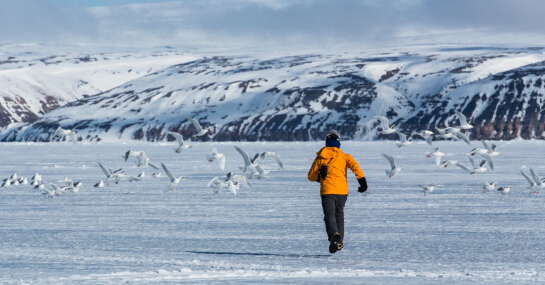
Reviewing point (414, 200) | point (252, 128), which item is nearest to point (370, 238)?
point (414, 200)

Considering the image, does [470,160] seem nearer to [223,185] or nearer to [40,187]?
[223,185]

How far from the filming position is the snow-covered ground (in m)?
11.2

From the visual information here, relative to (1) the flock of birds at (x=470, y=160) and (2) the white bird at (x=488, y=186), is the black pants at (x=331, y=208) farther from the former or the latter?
(2) the white bird at (x=488, y=186)

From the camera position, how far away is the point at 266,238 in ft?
49.3

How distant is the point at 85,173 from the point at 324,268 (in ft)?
93.7

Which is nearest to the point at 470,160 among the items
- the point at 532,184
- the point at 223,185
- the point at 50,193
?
the point at 532,184

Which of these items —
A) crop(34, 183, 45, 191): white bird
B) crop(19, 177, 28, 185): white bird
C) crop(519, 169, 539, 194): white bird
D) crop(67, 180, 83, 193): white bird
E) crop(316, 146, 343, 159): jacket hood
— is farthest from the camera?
crop(19, 177, 28, 185): white bird

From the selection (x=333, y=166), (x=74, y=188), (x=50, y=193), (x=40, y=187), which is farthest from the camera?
(x=40, y=187)

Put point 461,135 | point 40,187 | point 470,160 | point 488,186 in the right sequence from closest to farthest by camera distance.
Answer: point 488,186 < point 40,187 < point 470,160 < point 461,135

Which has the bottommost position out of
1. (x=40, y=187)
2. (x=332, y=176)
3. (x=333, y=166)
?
(x=40, y=187)

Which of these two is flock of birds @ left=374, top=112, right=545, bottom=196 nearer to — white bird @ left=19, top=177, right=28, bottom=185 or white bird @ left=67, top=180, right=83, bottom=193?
white bird @ left=67, top=180, right=83, bottom=193

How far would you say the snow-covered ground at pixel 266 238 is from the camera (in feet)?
36.8

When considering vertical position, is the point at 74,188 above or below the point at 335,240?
below

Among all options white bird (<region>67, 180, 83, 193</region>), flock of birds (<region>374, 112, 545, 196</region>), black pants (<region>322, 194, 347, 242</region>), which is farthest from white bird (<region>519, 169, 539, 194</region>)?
white bird (<region>67, 180, 83, 193</region>)
